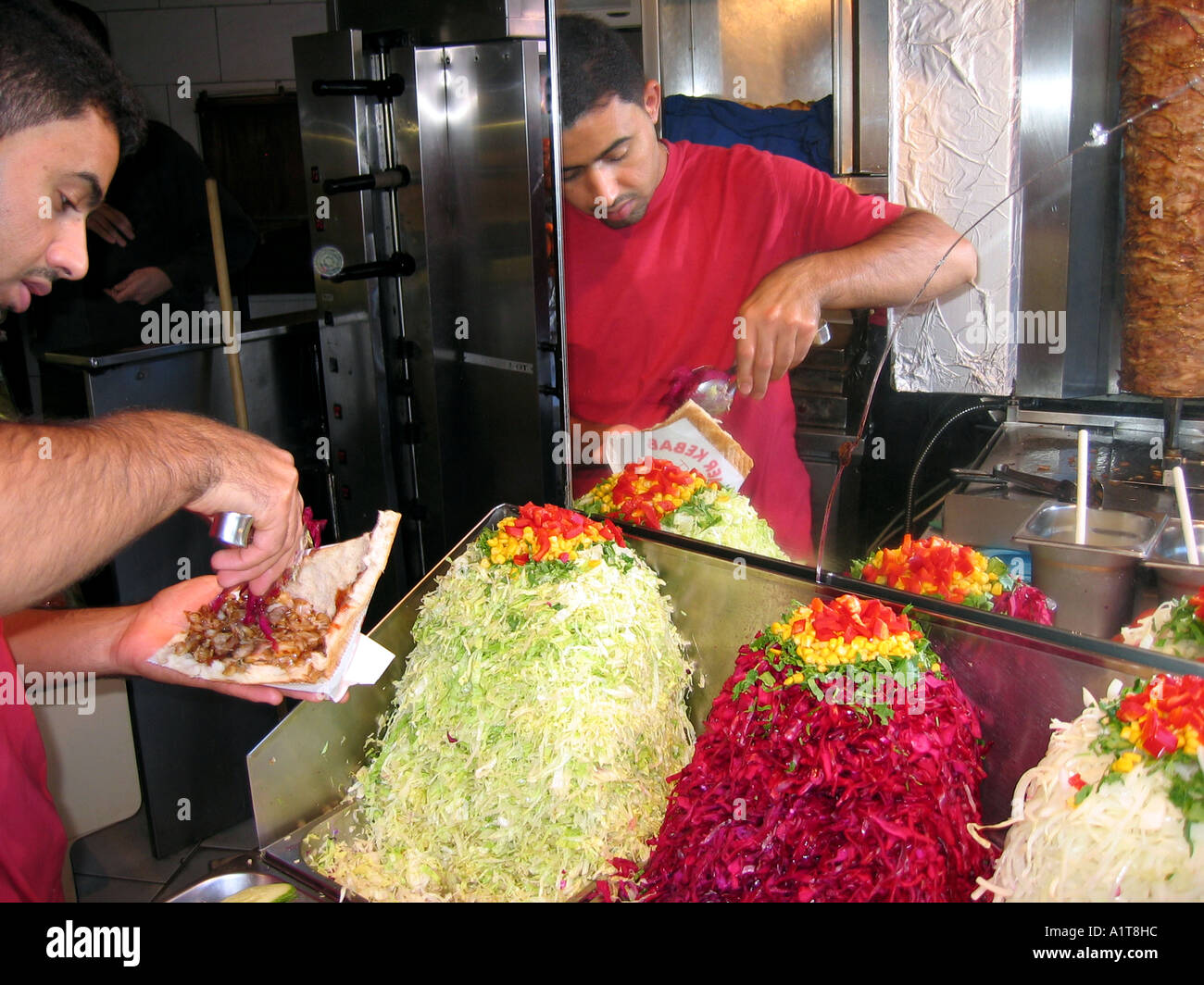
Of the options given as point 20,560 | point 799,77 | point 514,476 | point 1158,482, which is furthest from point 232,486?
point 514,476

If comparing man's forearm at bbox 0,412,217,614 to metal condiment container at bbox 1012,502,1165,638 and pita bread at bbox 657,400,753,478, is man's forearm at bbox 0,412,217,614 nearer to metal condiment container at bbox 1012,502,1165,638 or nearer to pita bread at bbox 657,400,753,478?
pita bread at bbox 657,400,753,478

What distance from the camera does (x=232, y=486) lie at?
1.57 meters

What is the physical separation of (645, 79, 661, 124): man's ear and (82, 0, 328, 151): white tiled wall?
3.59m

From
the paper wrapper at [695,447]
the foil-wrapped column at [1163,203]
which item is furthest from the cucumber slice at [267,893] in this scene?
the foil-wrapped column at [1163,203]

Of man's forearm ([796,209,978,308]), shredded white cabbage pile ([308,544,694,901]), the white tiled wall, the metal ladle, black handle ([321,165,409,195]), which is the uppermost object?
the white tiled wall

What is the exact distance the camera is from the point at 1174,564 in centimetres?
171

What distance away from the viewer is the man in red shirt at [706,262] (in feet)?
7.30

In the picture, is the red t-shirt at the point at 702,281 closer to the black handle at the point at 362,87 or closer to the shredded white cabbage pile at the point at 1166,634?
the shredded white cabbage pile at the point at 1166,634

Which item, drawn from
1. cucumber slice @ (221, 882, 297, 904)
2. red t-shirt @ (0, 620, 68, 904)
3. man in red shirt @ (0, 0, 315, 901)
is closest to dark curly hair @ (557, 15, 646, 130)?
man in red shirt @ (0, 0, 315, 901)

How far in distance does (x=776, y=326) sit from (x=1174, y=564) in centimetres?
106

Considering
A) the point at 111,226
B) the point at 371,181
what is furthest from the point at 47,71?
the point at 111,226

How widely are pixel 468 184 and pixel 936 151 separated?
191 cm

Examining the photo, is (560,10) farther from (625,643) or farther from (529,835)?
(529,835)

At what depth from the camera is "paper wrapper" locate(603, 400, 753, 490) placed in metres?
2.54
